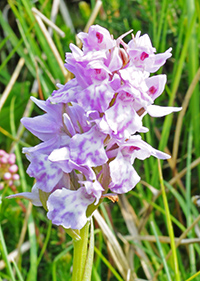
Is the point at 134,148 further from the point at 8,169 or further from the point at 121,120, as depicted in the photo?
the point at 8,169

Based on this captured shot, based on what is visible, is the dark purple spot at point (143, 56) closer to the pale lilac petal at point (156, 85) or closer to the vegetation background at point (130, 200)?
the pale lilac petal at point (156, 85)

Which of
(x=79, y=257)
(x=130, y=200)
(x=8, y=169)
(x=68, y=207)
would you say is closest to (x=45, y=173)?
(x=68, y=207)

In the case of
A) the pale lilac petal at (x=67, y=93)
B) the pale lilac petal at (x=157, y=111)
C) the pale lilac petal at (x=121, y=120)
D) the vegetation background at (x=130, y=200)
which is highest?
the pale lilac petal at (x=67, y=93)

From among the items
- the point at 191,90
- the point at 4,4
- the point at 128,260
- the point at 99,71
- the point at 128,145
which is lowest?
the point at 128,260

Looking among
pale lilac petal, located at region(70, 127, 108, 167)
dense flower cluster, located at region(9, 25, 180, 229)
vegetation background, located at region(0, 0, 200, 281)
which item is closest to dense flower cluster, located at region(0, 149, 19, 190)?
vegetation background, located at region(0, 0, 200, 281)

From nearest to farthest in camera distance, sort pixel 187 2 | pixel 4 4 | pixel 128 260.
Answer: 1. pixel 128 260
2. pixel 187 2
3. pixel 4 4

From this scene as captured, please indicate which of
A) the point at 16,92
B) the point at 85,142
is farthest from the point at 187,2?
the point at 85,142

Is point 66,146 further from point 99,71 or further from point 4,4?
point 4,4

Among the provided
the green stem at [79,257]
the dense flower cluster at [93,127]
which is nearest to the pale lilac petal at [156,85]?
the dense flower cluster at [93,127]
